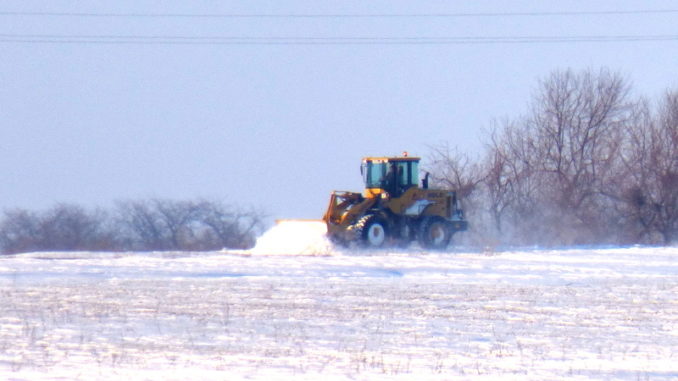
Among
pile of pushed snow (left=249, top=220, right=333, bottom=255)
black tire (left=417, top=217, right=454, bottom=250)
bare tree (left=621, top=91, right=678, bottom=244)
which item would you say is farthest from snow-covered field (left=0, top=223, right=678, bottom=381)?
bare tree (left=621, top=91, right=678, bottom=244)

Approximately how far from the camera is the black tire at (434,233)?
30.6 m

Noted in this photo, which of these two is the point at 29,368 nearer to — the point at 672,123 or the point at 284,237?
the point at 284,237

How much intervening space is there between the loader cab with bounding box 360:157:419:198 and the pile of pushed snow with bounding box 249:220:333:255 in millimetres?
2680

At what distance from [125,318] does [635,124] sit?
39.5m

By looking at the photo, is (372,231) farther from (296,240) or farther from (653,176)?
(653,176)

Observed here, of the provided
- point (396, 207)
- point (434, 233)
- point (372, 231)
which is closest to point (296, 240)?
point (372, 231)

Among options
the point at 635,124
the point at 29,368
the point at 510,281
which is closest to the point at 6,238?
the point at 635,124

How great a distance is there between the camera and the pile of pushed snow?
2850cm

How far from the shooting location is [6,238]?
5097 centimetres

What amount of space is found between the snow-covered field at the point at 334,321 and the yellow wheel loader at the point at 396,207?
6.82 m

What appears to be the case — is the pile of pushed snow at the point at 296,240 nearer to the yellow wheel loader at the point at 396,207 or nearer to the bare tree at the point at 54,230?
the yellow wheel loader at the point at 396,207

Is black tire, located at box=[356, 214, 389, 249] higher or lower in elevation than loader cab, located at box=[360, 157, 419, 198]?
lower

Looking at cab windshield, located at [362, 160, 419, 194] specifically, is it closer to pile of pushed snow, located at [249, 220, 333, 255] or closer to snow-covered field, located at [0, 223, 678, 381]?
pile of pushed snow, located at [249, 220, 333, 255]

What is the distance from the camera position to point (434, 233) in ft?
101
